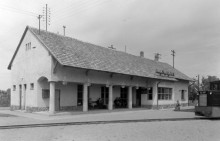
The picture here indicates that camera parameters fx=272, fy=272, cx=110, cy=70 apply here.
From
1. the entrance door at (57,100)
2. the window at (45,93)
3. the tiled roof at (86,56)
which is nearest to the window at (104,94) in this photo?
the tiled roof at (86,56)

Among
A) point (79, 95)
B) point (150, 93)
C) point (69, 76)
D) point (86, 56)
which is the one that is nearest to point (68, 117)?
point (69, 76)

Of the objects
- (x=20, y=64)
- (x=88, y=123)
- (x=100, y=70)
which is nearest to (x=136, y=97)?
(x=100, y=70)

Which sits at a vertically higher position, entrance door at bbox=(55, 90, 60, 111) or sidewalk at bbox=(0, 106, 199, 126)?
entrance door at bbox=(55, 90, 60, 111)

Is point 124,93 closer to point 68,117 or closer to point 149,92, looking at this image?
point 149,92

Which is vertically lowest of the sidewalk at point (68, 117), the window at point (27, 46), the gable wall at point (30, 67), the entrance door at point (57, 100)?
the sidewalk at point (68, 117)

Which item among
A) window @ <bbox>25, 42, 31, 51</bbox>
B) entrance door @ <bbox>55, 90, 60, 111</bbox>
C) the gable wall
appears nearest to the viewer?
the gable wall

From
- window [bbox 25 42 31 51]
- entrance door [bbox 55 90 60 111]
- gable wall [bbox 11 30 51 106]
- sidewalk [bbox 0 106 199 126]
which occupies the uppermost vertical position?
window [bbox 25 42 31 51]

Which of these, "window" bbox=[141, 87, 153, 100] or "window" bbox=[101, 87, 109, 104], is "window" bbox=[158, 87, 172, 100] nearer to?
"window" bbox=[141, 87, 153, 100]

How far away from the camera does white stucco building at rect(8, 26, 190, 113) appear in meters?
22.4

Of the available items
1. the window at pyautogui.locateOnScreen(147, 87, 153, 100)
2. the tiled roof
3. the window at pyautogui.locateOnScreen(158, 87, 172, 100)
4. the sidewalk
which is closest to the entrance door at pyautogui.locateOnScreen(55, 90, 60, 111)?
the sidewalk

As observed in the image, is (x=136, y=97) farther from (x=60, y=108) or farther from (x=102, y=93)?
(x=60, y=108)

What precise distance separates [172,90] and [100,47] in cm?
1207

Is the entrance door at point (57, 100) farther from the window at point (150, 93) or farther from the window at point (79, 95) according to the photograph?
the window at point (150, 93)

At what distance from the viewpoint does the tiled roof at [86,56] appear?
22.5 metres
